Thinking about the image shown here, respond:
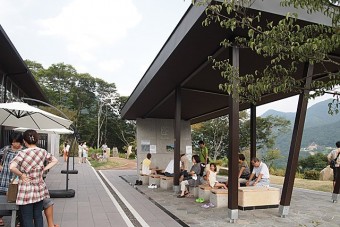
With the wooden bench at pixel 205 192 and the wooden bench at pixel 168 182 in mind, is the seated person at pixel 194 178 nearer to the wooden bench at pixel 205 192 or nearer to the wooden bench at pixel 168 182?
the wooden bench at pixel 205 192

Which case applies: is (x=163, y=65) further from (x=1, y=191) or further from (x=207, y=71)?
(x=1, y=191)

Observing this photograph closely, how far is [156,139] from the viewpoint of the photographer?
1656 cm

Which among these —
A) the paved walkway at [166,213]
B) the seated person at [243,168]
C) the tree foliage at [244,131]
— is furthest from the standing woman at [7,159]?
the tree foliage at [244,131]

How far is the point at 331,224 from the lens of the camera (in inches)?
234

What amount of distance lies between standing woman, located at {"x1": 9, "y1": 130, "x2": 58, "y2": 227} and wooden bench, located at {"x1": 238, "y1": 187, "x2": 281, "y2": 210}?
4357 mm

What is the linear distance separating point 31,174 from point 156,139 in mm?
12460

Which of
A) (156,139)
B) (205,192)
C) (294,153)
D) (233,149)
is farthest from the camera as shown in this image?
(156,139)

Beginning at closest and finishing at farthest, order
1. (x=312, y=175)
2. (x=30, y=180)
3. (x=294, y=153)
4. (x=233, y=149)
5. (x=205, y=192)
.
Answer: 1. (x=30, y=180)
2. (x=233, y=149)
3. (x=294, y=153)
4. (x=205, y=192)
5. (x=312, y=175)

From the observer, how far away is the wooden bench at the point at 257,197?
705 centimetres

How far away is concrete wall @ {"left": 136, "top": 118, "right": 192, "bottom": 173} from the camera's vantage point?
53.2 feet

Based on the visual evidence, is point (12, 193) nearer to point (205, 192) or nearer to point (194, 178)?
point (205, 192)

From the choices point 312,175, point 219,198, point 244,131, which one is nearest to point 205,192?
point 219,198

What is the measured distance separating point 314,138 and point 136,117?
6033 centimetres

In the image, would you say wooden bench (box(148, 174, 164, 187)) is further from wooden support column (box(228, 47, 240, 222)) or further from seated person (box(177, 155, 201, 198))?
wooden support column (box(228, 47, 240, 222))
